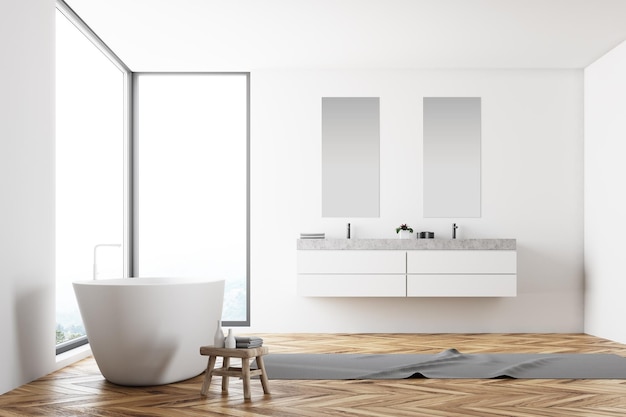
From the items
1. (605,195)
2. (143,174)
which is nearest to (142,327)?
(143,174)

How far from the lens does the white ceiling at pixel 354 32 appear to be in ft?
18.0

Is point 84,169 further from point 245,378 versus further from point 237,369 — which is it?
point 245,378

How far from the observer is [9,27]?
4340mm

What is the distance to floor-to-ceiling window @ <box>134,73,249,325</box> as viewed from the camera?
7871 mm

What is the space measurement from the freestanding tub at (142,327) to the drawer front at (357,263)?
238cm

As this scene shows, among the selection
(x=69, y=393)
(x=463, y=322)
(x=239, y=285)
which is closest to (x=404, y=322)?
(x=463, y=322)

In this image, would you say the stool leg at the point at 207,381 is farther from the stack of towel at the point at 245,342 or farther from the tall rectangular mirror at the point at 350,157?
the tall rectangular mirror at the point at 350,157

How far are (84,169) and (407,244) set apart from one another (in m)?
2.94

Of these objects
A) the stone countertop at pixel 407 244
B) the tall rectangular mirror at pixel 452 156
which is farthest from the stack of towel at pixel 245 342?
the tall rectangular mirror at pixel 452 156

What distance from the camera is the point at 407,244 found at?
679cm

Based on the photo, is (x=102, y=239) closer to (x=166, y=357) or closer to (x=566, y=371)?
(x=166, y=357)

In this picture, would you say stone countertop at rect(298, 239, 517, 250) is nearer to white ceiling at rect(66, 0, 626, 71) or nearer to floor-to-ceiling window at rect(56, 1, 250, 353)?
floor-to-ceiling window at rect(56, 1, 250, 353)

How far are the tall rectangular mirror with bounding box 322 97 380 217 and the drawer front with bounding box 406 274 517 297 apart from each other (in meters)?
0.88

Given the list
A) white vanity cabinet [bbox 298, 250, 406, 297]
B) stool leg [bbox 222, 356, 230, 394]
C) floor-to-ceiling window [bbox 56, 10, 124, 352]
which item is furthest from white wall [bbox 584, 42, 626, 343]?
floor-to-ceiling window [bbox 56, 10, 124, 352]
